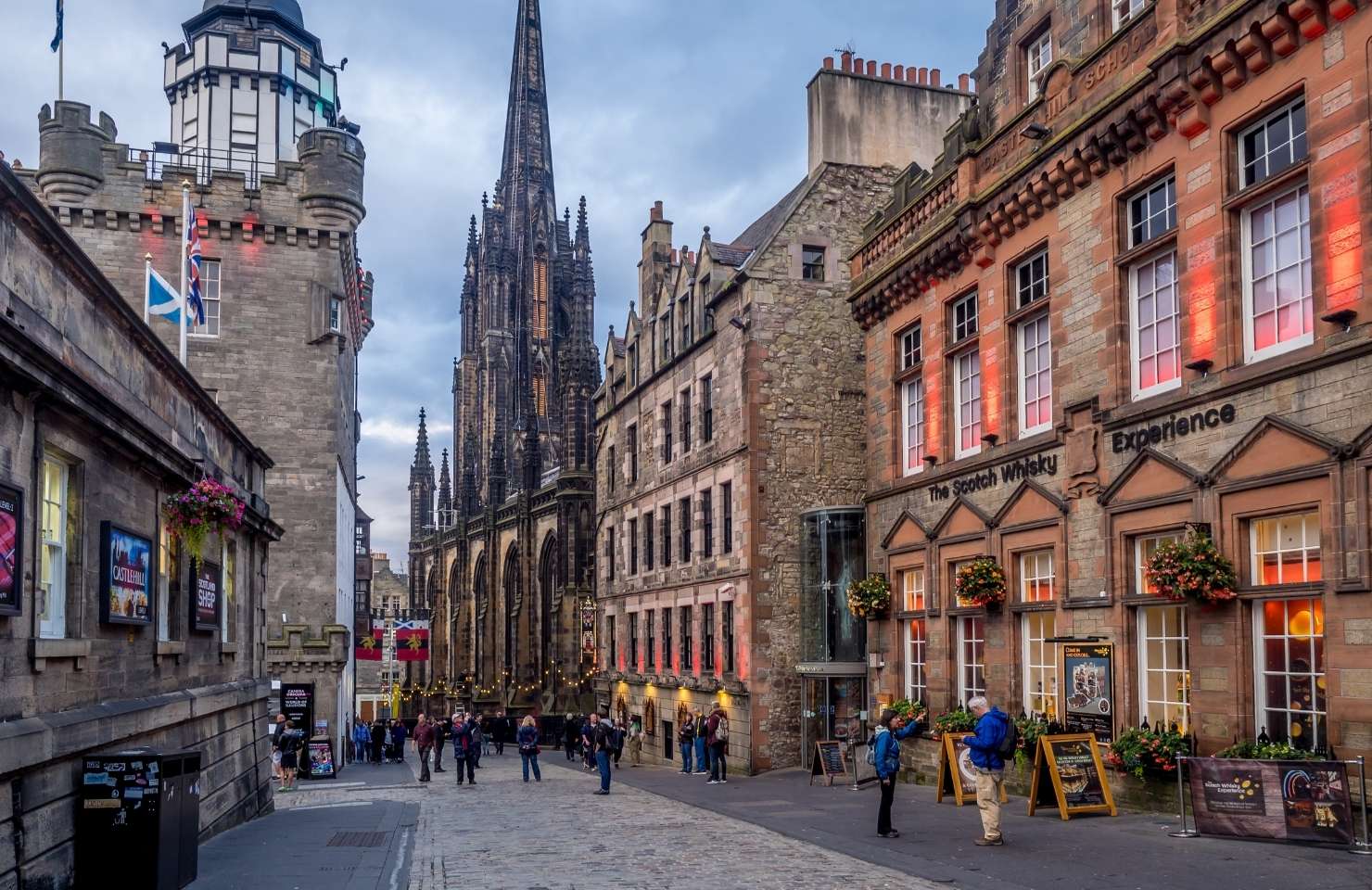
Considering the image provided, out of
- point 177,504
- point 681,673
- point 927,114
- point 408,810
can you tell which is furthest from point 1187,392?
point 681,673

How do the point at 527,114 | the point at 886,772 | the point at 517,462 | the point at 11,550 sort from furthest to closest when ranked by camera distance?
1. the point at 527,114
2. the point at 517,462
3. the point at 886,772
4. the point at 11,550

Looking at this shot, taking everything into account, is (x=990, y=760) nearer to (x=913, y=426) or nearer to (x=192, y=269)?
(x=913, y=426)

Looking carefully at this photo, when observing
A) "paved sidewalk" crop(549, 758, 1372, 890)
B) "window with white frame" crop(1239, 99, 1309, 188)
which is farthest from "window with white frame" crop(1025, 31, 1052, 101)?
"paved sidewalk" crop(549, 758, 1372, 890)

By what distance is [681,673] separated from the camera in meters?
36.0

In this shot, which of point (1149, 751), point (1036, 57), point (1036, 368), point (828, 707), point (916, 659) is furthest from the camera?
point (828, 707)

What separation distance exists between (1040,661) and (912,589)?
4.63 meters

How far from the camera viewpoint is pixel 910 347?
2444 centimetres

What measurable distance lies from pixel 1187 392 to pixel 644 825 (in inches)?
358

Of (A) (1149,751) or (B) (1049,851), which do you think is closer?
(B) (1049,851)

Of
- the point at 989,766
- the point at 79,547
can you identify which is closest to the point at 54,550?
the point at 79,547

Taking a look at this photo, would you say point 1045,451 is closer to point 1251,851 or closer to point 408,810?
point 1251,851

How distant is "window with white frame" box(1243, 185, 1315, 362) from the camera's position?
1402 cm

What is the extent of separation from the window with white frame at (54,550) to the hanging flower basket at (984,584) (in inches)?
519

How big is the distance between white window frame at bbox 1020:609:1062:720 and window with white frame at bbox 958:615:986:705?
132 centimetres
